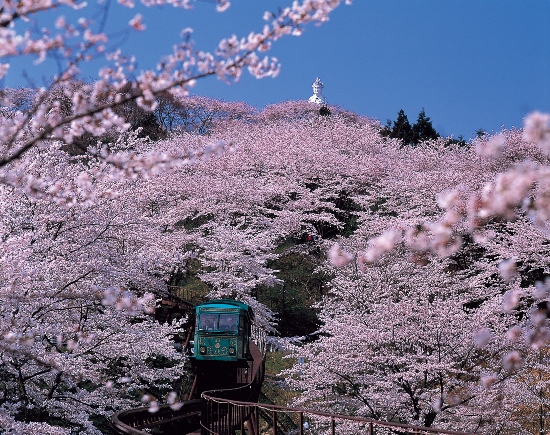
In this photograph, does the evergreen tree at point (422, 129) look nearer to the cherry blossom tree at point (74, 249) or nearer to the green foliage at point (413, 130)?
the green foliage at point (413, 130)

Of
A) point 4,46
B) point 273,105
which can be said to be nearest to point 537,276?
point 4,46

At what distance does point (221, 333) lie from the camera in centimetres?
1636

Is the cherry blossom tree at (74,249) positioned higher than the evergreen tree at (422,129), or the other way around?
the evergreen tree at (422,129)

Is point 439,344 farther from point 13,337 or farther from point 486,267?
point 13,337

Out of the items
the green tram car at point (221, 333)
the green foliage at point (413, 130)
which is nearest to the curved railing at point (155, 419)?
the green tram car at point (221, 333)

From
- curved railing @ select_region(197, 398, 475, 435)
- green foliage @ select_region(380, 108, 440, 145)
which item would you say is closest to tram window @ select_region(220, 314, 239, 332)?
curved railing @ select_region(197, 398, 475, 435)

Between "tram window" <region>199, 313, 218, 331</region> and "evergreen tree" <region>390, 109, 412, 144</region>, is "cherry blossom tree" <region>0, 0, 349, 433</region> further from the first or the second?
"evergreen tree" <region>390, 109, 412, 144</region>

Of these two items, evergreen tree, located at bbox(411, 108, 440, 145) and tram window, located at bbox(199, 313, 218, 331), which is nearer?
tram window, located at bbox(199, 313, 218, 331)

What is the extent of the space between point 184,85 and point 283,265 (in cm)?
2377

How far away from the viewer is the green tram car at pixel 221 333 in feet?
53.0

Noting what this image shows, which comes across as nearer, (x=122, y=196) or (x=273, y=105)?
(x=122, y=196)

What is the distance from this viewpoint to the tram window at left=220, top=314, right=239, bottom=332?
1636cm

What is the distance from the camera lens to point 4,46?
3736 mm

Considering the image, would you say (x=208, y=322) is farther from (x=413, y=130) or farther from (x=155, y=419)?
(x=413, y=130)
